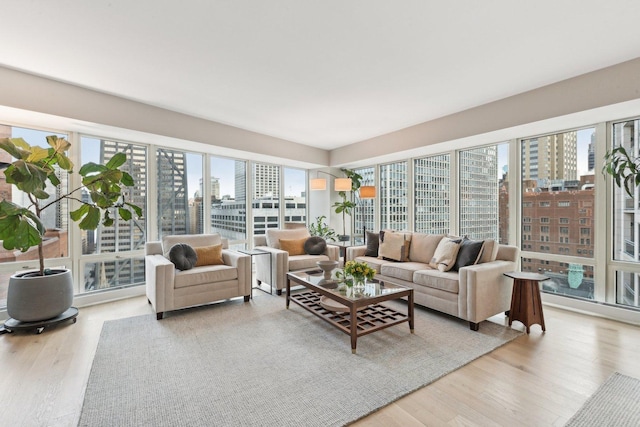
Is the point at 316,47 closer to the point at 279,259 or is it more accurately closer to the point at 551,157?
the point at 279,259

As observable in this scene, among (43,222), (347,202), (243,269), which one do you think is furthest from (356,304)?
(43,222)

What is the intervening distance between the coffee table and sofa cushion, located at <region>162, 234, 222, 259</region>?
138 cm

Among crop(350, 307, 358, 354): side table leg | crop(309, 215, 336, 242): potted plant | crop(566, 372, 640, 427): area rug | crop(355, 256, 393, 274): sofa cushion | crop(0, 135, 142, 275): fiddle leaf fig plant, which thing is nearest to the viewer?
crop(566, 372, 640, 427): area rug

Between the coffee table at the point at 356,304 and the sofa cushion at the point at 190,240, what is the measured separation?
1.38 meters

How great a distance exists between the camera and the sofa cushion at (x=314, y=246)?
4.64 meters

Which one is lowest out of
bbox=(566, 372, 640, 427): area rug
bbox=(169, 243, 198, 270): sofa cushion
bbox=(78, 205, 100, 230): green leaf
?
bbox=(566, 372, 640, 427): area rug

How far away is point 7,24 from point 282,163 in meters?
4.14

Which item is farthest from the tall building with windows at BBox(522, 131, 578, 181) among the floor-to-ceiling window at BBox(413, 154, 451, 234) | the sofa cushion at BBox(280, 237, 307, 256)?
the sofa cushion at BBox(280, 237, 307, 256)

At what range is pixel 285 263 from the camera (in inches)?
164

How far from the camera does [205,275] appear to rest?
3.46 metres

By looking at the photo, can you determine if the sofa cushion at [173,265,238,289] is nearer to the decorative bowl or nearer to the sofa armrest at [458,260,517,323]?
the decorative bowl

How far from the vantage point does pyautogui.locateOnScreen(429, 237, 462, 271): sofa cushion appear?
11.0 ft

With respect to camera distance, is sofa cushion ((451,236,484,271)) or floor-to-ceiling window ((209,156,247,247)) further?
floor-to-ceiling window ((209,156,247,247))

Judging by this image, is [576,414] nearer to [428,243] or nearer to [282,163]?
[428,243]
